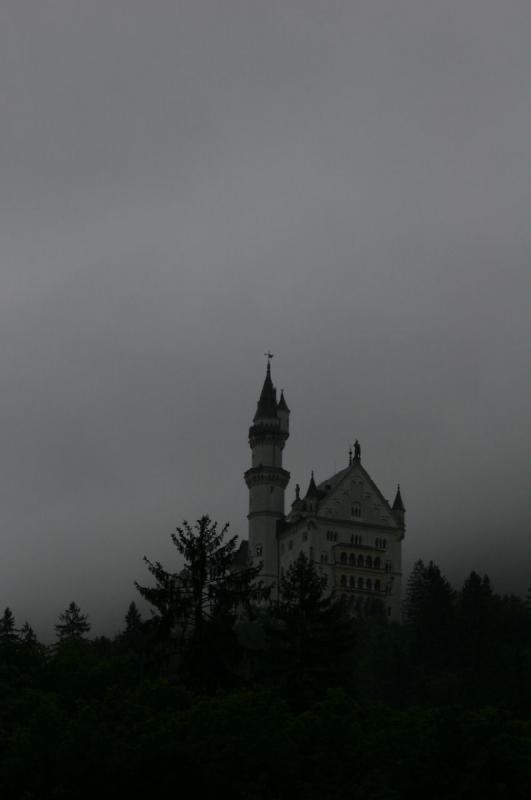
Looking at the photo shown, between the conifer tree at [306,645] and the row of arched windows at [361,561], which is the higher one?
the row of arched windows at [361,561]

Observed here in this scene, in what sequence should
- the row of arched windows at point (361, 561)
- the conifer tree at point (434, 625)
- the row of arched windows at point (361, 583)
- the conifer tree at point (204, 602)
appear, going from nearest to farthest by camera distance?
the conifer tree at point (204, 602)
the conifer tree at point (434, 625)
the row of arched windows at point (361, 583)
the row of arched windows at point (361, 561)

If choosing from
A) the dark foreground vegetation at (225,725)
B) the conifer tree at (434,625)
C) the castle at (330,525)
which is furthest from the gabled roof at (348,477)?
the dark foreground vegetation at (225,725)

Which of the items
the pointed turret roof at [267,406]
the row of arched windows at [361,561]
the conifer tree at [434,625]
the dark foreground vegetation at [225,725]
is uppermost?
the pointed turret roof at [267,406]

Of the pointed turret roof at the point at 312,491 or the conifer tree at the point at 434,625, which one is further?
the pointed turret roof at the point at 312,491

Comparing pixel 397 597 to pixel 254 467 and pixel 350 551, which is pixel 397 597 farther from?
pixel 254 467

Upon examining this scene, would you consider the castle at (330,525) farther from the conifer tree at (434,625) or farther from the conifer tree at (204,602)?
the conifer tree at (204,602)

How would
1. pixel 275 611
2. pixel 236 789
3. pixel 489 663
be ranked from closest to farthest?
pixel 236 789 < pixel 275 611 < pixel 489 663

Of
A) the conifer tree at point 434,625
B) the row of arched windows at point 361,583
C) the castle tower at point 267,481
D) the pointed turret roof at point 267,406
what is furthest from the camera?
the pointed turret roof at point 267,406

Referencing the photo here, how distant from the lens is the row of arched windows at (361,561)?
139 metres

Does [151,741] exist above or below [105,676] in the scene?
below

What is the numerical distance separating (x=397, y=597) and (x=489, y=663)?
5042cm

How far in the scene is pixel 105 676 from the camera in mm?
42219

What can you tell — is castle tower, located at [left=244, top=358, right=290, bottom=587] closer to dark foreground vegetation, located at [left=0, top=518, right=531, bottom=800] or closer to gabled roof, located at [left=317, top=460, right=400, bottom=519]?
gabled roof, located at [left=317, top=460, right=400, bottom=519]

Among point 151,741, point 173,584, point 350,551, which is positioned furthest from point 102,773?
point 350,551
